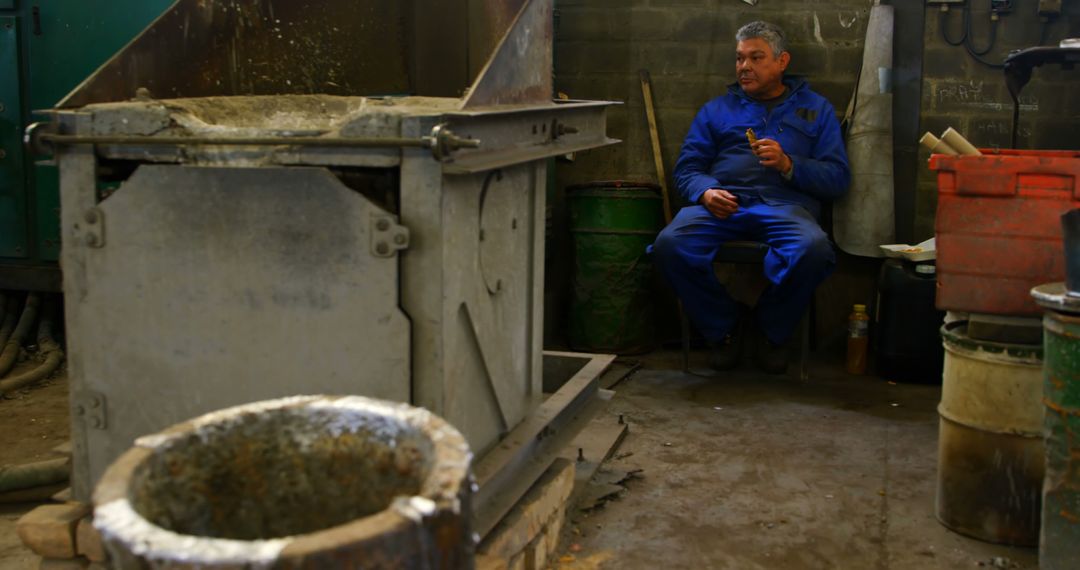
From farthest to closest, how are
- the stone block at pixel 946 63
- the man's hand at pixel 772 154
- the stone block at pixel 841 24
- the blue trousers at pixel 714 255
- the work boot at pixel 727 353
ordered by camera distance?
the stone block at pixel 841 24
the stone block at pixel 946 63
the work boot at pixel 727 353
the man's hand at pixel 772 154
the blue trousers at pixel 714 255

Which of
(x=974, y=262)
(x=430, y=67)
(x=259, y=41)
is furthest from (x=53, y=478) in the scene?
(x=974, y=262)

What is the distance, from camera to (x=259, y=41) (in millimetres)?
2977

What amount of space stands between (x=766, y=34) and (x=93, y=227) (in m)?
3.53

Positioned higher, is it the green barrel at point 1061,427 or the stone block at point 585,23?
the stone block at point 585,23

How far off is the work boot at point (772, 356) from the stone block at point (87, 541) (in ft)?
10.8

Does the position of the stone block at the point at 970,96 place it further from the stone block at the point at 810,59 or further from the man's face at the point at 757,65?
the man's face at the point at 757,65

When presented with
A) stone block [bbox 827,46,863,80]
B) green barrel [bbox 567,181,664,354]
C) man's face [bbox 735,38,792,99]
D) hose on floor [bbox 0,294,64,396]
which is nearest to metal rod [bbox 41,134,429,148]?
hose on floor [bbox 0,294,64,396]

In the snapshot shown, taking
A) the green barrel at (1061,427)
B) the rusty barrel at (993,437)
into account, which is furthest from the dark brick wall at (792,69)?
the green barrel at (1061,427)

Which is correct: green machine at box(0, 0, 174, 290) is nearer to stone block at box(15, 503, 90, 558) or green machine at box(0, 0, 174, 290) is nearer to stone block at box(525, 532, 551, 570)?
stone block at box(15, 503, 90, 558)

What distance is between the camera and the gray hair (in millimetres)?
5020

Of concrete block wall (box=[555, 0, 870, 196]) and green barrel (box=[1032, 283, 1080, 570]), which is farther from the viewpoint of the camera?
concrete block wall (box=[555, 0, 870, 196])

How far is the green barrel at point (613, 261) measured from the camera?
516 centimetres

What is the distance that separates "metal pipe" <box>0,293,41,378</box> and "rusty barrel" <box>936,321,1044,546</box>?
382 cm

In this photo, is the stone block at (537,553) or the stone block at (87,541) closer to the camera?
the stone block at (87,541)
